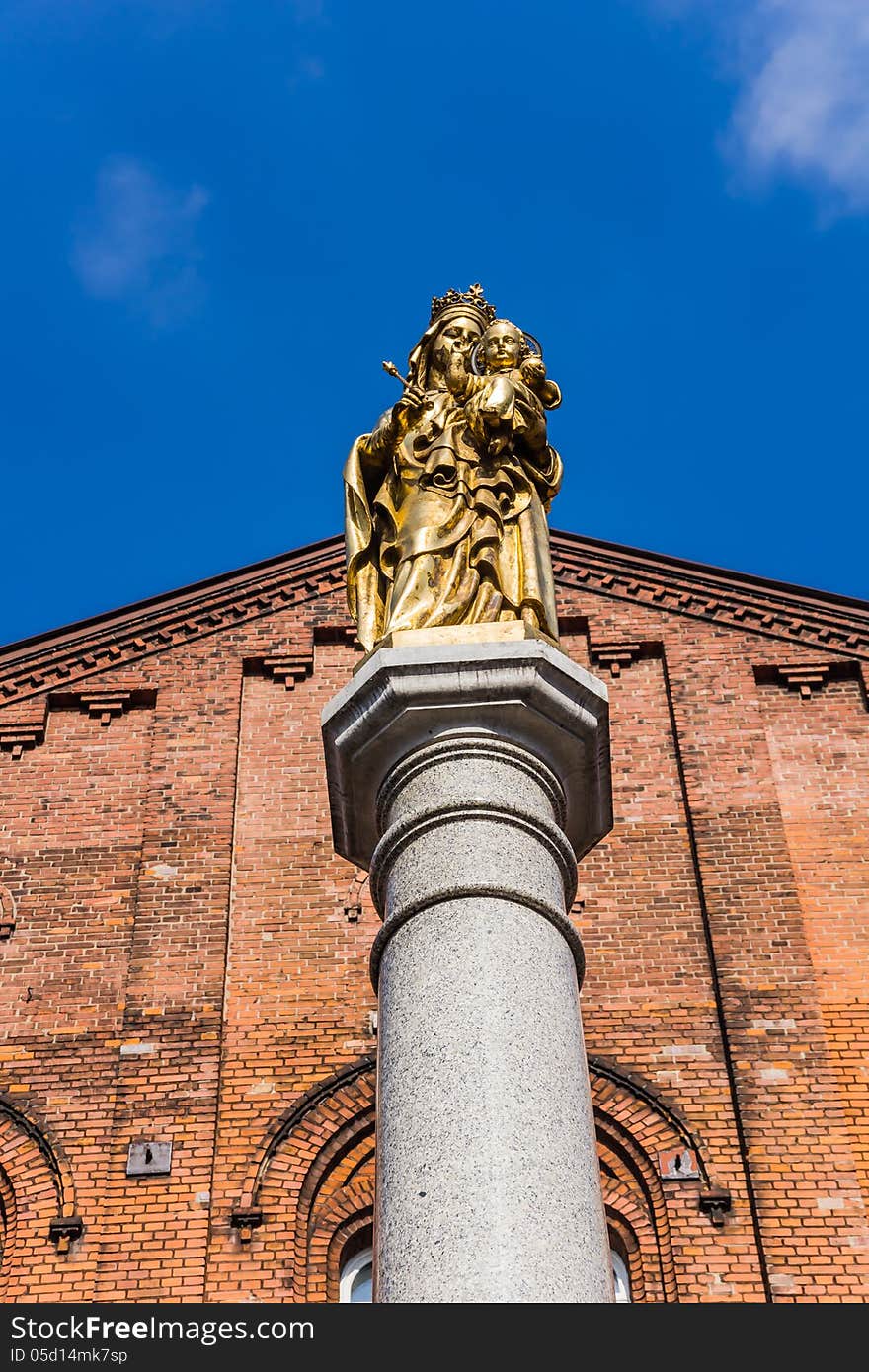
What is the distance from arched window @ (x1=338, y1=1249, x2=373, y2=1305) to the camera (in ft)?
37.1

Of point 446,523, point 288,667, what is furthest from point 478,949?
point 288,667

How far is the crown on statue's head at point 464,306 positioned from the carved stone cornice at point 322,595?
636cm

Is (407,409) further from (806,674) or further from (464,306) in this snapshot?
(806,674)

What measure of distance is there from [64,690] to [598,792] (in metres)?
8.71

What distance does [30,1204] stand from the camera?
11547 mm

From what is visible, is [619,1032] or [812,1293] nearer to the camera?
[812,1293]

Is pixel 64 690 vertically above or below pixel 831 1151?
above

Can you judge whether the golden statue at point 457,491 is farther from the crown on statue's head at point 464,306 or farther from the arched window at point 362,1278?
the arched window at point 362,1278

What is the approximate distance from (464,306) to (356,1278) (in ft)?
20.6

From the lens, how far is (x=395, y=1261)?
5227mm

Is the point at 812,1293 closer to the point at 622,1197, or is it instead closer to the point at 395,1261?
the point at 622,1197

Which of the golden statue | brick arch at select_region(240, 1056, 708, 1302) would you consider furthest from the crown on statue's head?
brick arch at select_region(240, 1056, 708, 1302)
